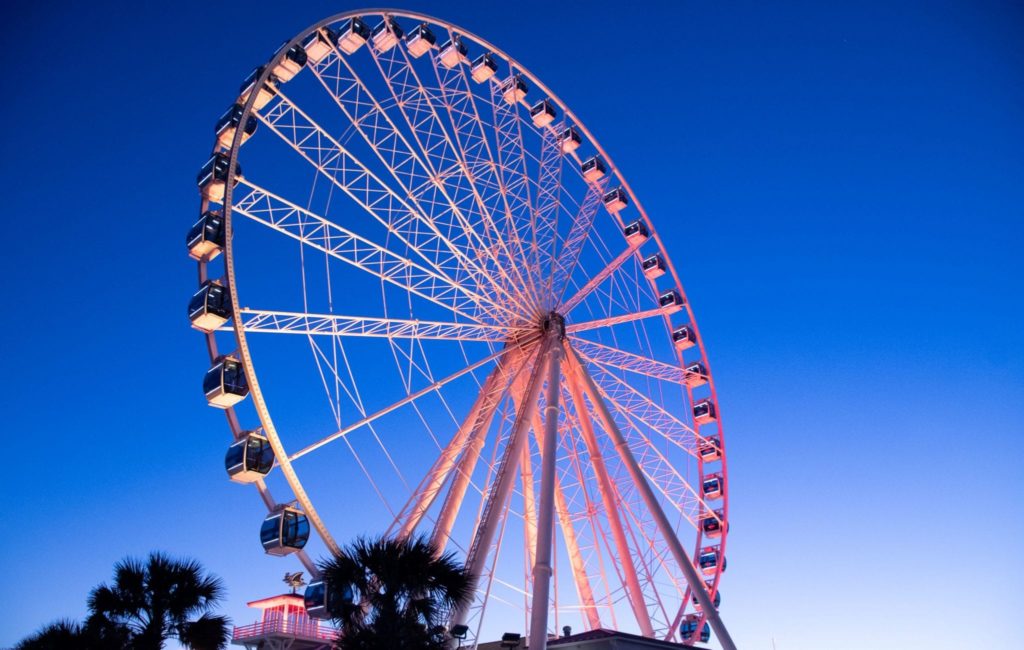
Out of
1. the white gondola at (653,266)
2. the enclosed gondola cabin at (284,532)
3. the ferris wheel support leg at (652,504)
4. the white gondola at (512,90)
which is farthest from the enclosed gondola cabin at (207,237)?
the white gondola at (653,266)

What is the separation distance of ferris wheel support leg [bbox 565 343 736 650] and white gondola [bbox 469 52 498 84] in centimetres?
894

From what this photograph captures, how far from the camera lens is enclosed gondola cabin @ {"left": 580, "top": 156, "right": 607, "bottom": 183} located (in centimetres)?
2878

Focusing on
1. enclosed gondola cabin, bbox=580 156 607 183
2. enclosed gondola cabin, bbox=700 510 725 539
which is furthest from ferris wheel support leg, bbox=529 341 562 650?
enclosed gondola cabin, bbox=700 510 725 539

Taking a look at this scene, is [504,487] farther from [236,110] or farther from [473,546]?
[236,110]

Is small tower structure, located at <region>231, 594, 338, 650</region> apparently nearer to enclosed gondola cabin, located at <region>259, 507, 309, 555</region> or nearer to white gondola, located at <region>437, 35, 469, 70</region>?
enclosed gondola cabin, located at <region>259, 507, 309, 555</region>

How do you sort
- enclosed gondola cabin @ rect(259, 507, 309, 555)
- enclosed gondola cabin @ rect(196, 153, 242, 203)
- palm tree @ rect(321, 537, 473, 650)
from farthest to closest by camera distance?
enclosed gondola cabin @ rect(196, 153, 242, 203), enclosed gondola cabin @ rect(259, 507, 309, 555), palm tree @ rect(321, 537, 473, 650)

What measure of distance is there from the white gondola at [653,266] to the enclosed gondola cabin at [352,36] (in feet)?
40.5

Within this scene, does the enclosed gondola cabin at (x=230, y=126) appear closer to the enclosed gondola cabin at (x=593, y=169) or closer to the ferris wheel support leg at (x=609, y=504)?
the ferris wheel support leg at (x=609, y=504)

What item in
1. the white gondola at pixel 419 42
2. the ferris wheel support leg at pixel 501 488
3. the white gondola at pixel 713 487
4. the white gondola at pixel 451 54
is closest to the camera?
the ferris wheel support leg at pixel 501 488

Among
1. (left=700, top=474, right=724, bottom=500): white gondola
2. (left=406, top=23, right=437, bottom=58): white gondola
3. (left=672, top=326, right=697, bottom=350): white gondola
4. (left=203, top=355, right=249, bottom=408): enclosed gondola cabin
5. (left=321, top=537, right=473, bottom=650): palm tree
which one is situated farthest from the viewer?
(left=672, top=326, right=697, bottom=350): white gondola

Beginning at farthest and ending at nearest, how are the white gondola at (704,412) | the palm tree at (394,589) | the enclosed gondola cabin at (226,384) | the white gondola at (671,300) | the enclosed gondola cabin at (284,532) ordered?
the white gondola at (671,300), the white gondola at (704,412), the enclosed gondola cabin at (226,384), the enclosed gondola cabin at (284,532), the palm tree at (394,589)

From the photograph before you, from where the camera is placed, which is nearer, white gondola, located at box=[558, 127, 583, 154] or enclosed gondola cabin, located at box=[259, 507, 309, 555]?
enclosed gondola cabin, located at box=[259, 507, 309, 555]

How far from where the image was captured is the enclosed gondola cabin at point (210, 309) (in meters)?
16.8

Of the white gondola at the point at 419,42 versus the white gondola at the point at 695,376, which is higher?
the white gondola at the point at 419,42
